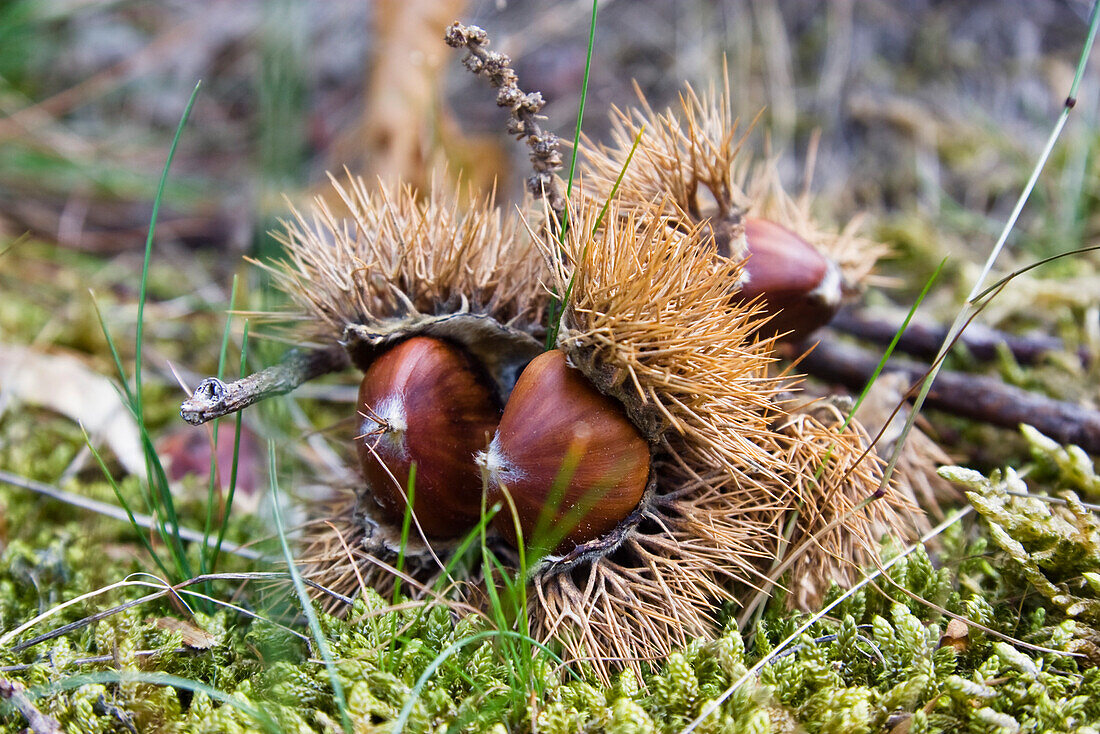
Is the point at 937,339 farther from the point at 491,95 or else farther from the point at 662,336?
the point at 491,95

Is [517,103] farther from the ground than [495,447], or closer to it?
farther from the ground

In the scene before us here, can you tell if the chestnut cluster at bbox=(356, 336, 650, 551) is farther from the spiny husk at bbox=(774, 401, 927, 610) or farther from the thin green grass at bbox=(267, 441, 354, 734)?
the spiny husk at bbox=(774, 401, 927, 610)

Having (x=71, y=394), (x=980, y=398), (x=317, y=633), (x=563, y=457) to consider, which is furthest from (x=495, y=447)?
(x=71, y=394)

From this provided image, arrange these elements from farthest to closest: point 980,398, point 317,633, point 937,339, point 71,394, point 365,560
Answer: point 71,394, point 937,339, point 980,398, point 365,560, point 317,633

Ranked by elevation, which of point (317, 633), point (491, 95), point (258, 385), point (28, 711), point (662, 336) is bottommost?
point (28, 711)

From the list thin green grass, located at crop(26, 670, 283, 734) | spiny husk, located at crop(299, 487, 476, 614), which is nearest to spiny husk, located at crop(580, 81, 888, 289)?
spiny husk, located at crop(299, 487, 476, 614)

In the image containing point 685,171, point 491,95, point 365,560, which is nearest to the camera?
point 365,560

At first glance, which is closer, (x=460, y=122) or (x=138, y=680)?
(x=138, y=680)
